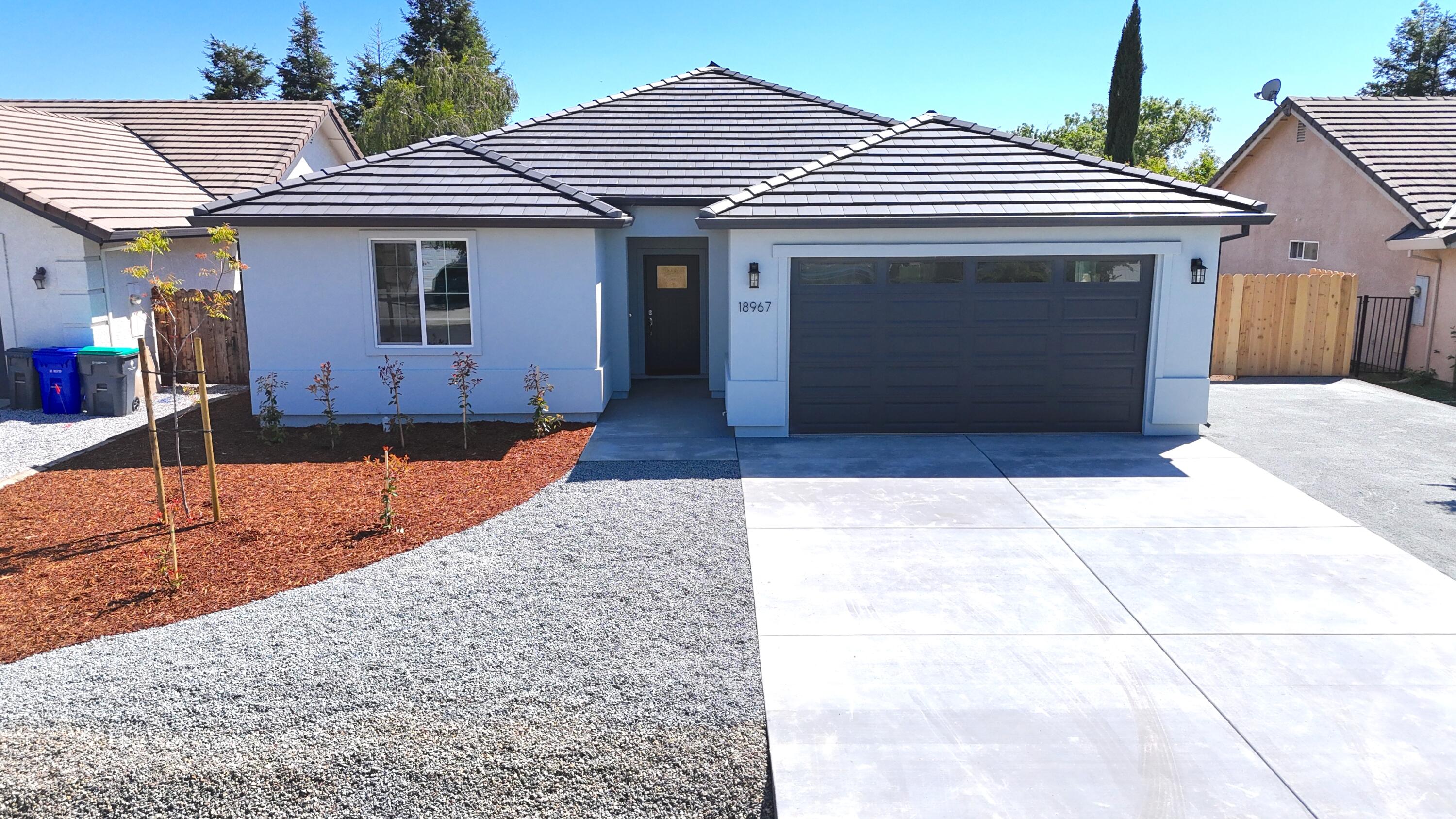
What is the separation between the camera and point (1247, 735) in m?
4.89

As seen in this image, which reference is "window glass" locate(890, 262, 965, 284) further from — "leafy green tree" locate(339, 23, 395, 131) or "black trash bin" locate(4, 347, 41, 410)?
"leafy green tree" locate(339, 23, 395, 131)

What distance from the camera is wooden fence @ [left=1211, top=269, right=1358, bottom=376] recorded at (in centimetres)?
1628

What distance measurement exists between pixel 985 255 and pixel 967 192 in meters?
0.87

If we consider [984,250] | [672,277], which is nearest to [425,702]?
[984,250]

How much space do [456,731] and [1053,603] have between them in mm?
4012

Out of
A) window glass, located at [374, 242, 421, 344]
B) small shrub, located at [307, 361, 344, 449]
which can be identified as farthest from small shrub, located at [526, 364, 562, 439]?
small shrub, located at [307, 361, 344, 449]

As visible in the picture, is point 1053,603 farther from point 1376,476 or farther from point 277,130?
point 277,130

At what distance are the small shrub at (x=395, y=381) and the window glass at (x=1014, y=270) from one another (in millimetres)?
7191

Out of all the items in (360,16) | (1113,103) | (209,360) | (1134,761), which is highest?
(360,16)

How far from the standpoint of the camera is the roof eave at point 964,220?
1084cm

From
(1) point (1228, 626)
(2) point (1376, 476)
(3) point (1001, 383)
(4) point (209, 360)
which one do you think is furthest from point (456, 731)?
(4) point (209, 360)

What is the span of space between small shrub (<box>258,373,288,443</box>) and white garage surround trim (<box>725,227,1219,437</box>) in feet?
17.9

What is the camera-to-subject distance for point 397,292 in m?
12.1

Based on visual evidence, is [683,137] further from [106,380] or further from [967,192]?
[106,380]
